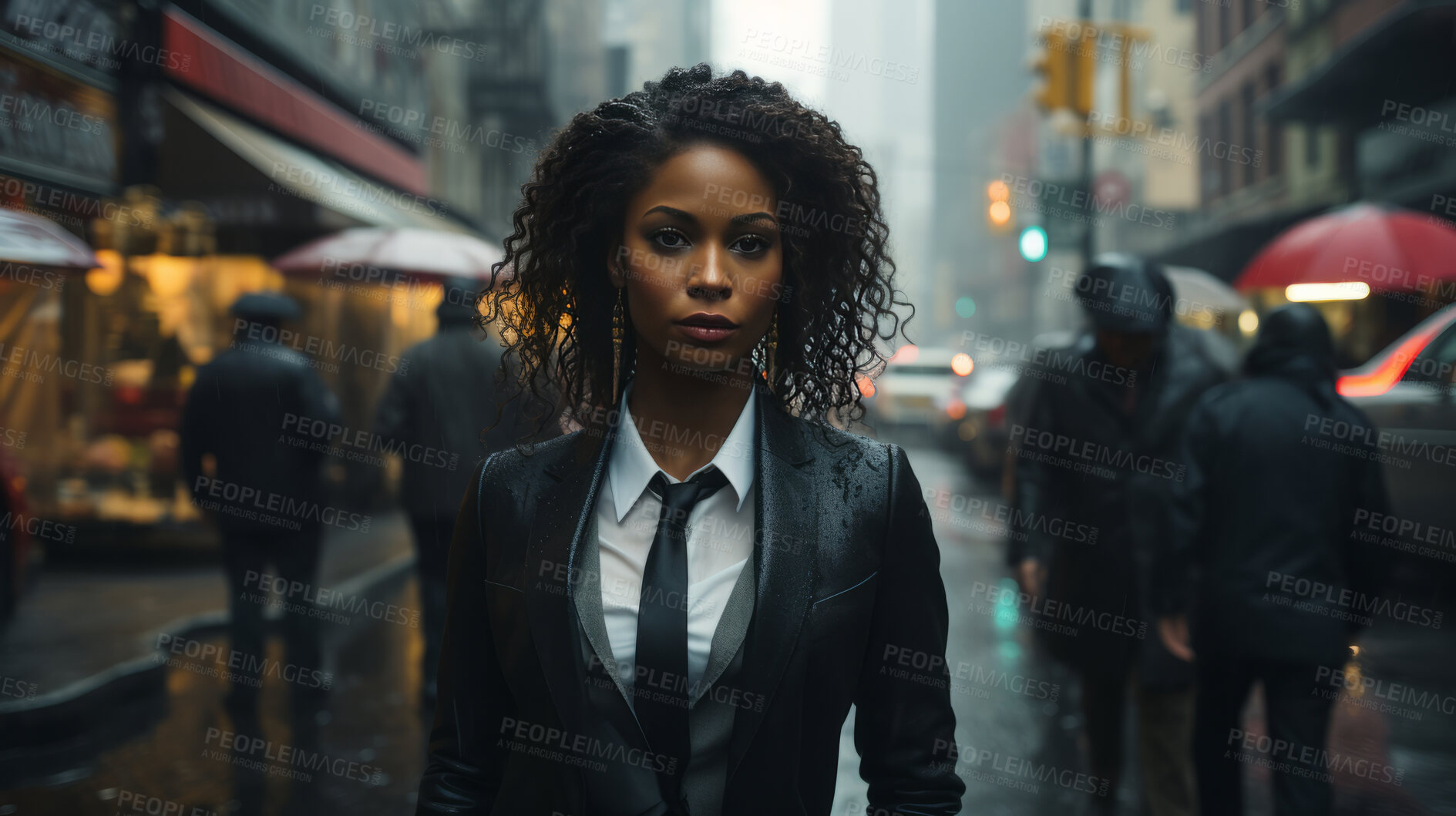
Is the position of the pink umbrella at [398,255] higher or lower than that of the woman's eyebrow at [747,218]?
higher

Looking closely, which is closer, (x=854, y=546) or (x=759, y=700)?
(x=759, y=700)

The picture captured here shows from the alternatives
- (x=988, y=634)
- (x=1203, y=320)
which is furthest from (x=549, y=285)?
(x=1203, y=320)

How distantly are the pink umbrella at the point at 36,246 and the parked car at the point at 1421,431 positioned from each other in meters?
8.17

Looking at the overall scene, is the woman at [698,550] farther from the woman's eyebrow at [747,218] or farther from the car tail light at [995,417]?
the car tail light at [995,417]

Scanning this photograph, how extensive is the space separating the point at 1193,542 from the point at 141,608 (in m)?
7.42

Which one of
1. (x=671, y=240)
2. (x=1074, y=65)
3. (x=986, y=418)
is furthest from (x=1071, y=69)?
(x=671, y=240)

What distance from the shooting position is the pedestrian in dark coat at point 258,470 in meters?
6.67

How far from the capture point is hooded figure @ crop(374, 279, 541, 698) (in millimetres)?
6336

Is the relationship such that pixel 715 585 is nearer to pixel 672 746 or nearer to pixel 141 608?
pixel 672 746

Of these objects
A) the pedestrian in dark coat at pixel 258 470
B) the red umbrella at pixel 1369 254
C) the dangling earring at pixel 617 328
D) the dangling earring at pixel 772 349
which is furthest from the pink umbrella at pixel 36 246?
the red umbrella at pixel 1369 254

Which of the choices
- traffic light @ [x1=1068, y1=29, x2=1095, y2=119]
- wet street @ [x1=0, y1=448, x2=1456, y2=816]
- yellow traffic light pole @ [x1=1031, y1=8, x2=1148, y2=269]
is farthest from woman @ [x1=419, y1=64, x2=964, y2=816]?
traffic light @ [x1=1068, y1=29, x2=1095, y2=119]

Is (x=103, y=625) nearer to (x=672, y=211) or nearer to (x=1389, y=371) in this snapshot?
(x=672, y=211)

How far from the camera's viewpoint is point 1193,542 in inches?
158

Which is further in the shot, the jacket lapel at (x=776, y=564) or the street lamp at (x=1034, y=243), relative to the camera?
the street lamp at (x=1034, y=243)
